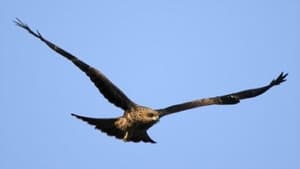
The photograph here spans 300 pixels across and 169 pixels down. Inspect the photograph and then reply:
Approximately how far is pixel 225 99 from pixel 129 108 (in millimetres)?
2083

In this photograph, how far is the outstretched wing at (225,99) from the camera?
15.5 meters

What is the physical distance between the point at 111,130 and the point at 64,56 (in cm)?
195

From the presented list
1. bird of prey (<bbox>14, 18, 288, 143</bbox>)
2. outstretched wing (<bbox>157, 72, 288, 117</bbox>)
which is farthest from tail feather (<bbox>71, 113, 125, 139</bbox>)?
outstretched wing (<bbox>157, 72, 288, 117</bbox>)

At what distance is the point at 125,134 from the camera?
1572 centimetres

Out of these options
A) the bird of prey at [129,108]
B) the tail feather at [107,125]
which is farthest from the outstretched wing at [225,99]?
the tail feather at [107,125]

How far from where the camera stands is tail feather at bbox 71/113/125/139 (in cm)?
1574

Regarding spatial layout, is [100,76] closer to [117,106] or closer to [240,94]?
[117,106]

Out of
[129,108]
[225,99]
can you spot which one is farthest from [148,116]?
[225,99]

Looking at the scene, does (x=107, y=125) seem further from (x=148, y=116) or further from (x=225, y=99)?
(x=225, y=99)

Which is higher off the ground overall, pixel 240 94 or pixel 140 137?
pixel 240 94

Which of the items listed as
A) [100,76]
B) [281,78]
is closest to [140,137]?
[100,76]

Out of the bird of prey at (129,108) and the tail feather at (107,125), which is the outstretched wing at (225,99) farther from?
the tail feather at (107,125)

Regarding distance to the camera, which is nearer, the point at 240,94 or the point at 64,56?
the point at 64,56

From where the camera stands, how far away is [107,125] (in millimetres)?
15789
